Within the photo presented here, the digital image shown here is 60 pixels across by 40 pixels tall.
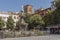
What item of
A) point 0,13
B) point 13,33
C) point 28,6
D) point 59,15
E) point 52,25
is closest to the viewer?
point 13,33

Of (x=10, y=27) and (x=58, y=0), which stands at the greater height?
(x=58, y=0)

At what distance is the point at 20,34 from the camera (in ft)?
138

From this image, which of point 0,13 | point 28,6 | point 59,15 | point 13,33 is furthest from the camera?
point 28,6

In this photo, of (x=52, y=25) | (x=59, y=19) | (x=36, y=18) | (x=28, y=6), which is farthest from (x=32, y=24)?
(x=28, y=6)

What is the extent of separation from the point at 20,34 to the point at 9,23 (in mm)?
35122

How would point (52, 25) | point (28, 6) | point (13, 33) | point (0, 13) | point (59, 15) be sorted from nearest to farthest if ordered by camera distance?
point (13, 33) < point (59, 15) < point (52, 25) < point (0, 13) < point (28, 6)

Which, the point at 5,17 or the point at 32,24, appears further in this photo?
the point at 5,17

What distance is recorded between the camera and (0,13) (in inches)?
3543

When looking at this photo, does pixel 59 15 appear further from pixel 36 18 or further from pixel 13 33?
pixel 13 33

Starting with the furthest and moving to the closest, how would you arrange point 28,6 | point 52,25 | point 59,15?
point 28,6
point 52,25
point 59,15

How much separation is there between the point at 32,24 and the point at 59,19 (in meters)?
14.7

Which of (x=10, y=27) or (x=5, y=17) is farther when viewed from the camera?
(x=5, y=17)

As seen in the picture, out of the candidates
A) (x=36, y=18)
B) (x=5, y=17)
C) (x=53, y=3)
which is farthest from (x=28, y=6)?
(x=53, y=3)

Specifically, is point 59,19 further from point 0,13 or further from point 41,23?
point 0,13
